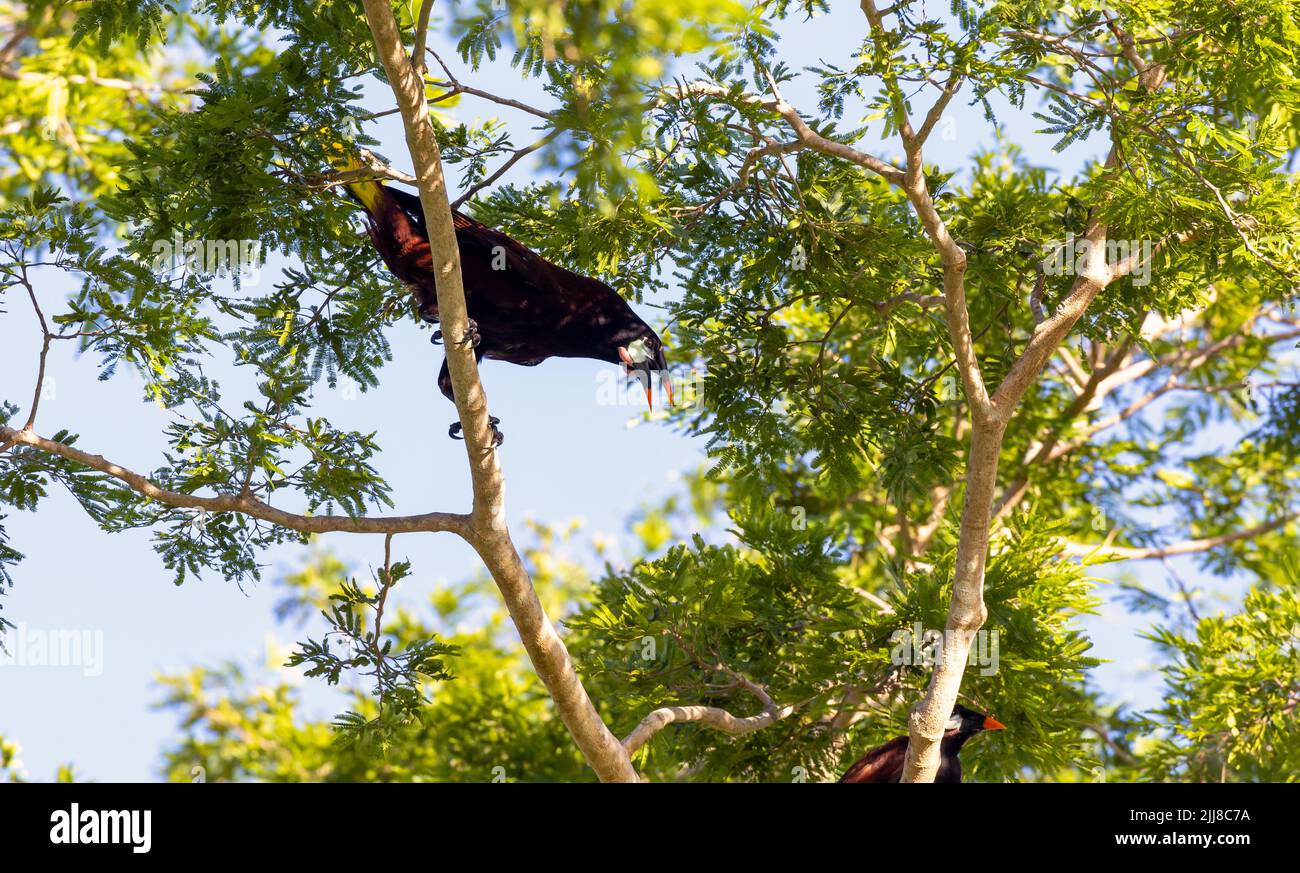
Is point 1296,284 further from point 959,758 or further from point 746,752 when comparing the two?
point 746,752

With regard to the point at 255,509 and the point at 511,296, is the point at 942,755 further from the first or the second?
the point at 255,509

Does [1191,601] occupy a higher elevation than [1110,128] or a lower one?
lower

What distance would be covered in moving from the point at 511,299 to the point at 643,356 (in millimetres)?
570

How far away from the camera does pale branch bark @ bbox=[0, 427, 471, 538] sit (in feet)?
13.0

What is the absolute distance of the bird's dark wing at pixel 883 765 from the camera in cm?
513

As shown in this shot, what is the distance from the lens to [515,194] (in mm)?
5066

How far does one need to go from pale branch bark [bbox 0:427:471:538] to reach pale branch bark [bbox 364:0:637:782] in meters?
0.13

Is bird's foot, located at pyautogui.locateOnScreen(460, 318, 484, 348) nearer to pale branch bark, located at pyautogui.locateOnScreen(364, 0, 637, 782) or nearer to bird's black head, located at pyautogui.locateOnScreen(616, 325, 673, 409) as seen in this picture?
pale branch bark, located at pyautogui.locateOnScreen(364, 0, 637, 782)

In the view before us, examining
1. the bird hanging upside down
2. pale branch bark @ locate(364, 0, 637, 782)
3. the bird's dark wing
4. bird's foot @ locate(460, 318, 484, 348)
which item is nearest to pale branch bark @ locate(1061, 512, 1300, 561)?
the bird's dark wing

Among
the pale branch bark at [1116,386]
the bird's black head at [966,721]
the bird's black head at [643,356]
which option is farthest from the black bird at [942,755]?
the pale branch bark at [1116,386]

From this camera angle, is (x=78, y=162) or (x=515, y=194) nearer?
(x=515, y=194)
